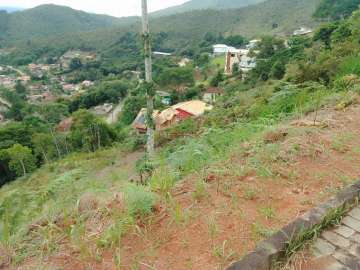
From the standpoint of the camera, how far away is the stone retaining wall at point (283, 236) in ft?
5.32

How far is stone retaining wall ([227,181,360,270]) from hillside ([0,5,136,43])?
97045 mm

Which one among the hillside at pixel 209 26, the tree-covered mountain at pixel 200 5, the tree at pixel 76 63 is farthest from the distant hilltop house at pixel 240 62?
the tree-covered mountain at pixel 200 5

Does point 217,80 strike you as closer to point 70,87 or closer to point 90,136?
point 90,136

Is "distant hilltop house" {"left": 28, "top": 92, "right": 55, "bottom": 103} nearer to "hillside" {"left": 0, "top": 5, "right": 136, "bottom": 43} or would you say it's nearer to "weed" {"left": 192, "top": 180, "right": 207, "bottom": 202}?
"weed" {"left": 192, "top": 180, "right": 207, "bottom": 202}

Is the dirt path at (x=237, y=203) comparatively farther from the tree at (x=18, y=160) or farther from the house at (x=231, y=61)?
the house at (x=231, y=61)

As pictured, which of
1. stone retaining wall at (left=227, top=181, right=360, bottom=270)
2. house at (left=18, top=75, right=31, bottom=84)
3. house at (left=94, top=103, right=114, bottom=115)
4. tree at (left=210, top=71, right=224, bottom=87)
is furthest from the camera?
house at (left=18, top=75, right=31, bottom=84)

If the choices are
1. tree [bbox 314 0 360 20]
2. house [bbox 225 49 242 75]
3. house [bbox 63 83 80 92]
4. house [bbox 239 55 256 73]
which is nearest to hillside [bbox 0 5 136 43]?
house [bbox 63 83 80 92]

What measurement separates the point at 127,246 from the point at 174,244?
271mm

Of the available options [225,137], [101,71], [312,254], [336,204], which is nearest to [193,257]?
[312,254]

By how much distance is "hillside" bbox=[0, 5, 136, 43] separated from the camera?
307 ft

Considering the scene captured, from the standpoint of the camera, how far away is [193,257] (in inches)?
69.8

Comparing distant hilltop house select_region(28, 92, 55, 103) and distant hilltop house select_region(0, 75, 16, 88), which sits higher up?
distant hilltop house select_region(28, 92, 55, 103)

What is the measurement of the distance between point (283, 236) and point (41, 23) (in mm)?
109954

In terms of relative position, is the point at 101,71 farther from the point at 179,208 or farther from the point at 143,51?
the point at 179,208
